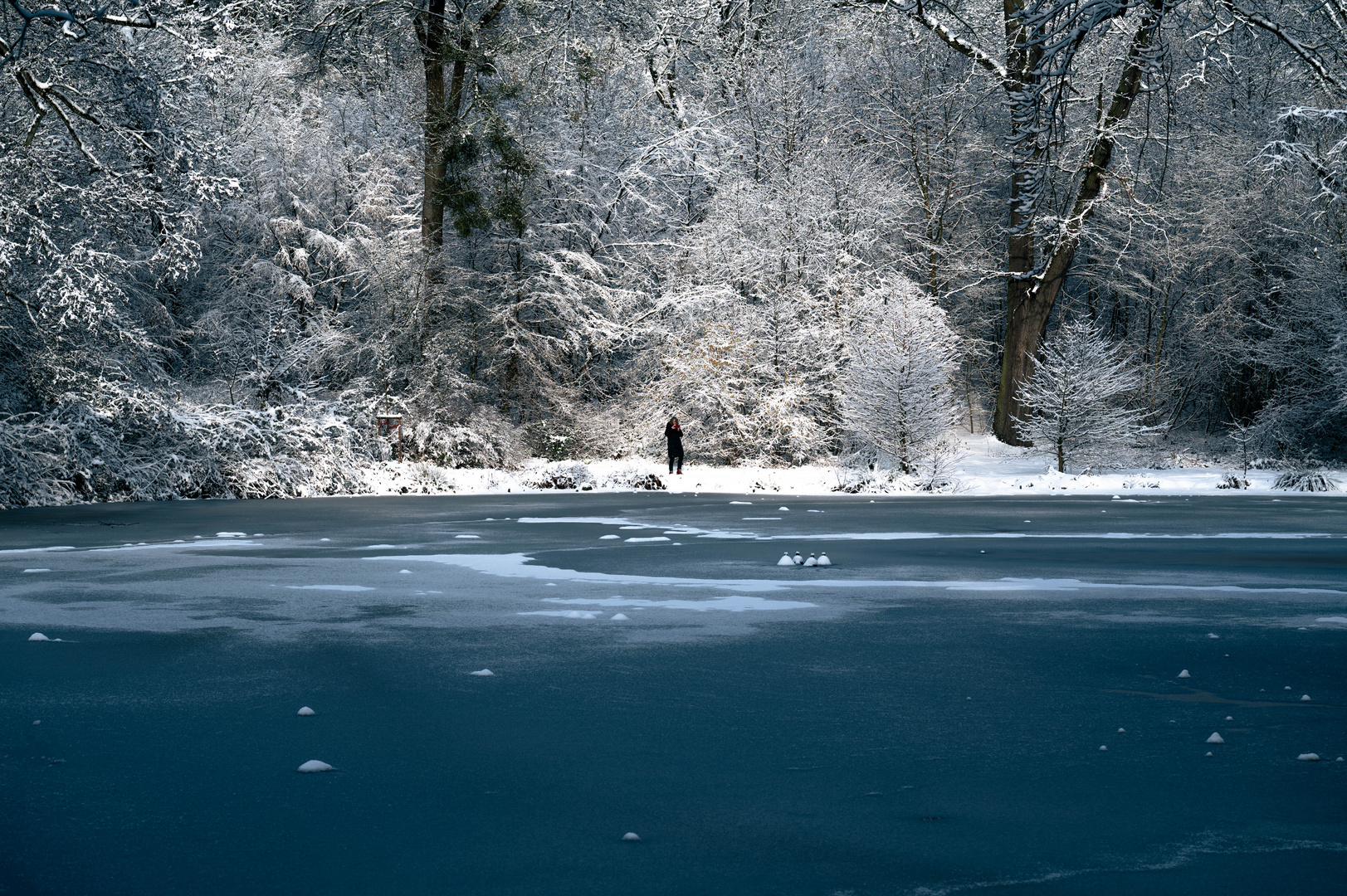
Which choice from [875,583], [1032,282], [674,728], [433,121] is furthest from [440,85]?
[674,728]

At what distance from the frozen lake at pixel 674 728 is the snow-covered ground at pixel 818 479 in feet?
46.4

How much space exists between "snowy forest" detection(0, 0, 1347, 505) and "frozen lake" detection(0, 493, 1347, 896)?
1197 centimetres

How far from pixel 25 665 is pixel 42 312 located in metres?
15.8

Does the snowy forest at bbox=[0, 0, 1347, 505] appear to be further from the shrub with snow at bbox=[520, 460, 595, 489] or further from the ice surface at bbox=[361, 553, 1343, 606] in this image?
the ice surface at bbox=[361, 553, 1343, 606]

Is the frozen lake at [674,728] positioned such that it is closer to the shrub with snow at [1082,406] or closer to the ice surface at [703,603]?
the ice surface at [703,603]

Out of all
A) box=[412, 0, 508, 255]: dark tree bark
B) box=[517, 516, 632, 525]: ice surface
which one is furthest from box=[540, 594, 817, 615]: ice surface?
box=[412, 0, 508, 255]: dark tree bark

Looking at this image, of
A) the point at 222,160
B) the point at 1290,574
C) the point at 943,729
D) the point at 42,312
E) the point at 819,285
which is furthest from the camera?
the point at 819,285

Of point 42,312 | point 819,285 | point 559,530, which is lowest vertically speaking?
point 559,530

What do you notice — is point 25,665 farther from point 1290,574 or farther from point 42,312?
point 42,312

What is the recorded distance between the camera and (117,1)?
54.4 ft

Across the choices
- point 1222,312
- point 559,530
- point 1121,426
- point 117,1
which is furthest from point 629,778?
point 1222,312

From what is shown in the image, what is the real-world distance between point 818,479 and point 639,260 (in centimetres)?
1114

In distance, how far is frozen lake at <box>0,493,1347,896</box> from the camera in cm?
380

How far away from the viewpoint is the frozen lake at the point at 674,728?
150 inches
